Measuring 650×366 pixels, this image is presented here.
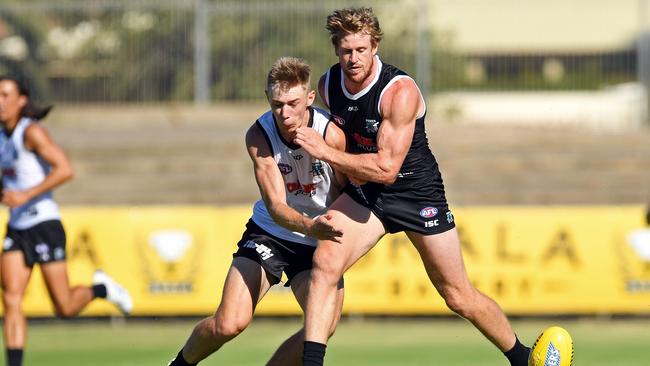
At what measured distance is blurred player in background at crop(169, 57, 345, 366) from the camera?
7.28 m

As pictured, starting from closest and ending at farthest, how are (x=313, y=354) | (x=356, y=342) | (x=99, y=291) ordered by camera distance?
(x=313, y=354), (x=99, y=291), (x=356, y=342)

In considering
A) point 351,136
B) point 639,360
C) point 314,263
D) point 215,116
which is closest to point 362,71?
point 351,136

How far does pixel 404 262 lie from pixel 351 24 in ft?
21.9

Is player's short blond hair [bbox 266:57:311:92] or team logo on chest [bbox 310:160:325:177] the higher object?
player's short blond hair [bbox 266:57:311:92]

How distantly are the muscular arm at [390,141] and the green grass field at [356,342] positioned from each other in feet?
11.9

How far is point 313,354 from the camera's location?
735 cm

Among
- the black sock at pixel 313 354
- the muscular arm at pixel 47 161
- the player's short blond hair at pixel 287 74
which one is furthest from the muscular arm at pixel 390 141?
the muscular arm at pixel 47 161

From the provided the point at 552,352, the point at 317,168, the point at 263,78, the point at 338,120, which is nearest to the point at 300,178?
the point at 317,168

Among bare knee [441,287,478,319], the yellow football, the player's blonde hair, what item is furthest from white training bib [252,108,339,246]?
the yellow football

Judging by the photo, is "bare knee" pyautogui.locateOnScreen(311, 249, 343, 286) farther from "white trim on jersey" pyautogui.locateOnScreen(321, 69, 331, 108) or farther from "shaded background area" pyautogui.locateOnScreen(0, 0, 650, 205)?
"shaded background area" pyautogui.locateOnScreen(0, 0, 650, 205)

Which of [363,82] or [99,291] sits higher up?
[363,82]

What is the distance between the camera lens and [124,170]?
19422 mm

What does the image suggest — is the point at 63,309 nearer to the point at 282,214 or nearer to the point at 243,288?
the point at 243,288

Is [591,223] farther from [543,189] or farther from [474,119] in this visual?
[474,119]
